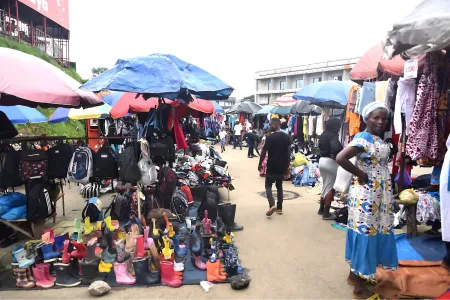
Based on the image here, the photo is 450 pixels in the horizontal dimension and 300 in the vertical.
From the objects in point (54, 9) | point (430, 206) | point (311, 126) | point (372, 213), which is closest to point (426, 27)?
point (372, 213)

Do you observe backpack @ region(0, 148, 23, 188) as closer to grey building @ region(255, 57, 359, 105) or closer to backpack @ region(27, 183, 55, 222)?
backpack @ region(27, 183, 55, 222)

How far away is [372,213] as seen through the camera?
318 centimetres

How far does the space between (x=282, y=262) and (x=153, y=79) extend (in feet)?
9.91

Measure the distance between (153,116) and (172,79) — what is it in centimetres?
123

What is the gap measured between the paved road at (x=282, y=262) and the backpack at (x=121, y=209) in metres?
1.36

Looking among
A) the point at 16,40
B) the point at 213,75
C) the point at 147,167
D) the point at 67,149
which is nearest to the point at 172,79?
the point at 213,75

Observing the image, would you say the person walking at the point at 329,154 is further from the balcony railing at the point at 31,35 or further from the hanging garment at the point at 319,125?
the balcony railing at the point at 31,35

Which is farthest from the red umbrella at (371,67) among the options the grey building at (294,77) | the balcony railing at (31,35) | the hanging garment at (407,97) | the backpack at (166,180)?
the grey building at (294,77)

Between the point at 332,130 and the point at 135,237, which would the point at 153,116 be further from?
the point at 332,130

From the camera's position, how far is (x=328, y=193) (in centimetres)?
614

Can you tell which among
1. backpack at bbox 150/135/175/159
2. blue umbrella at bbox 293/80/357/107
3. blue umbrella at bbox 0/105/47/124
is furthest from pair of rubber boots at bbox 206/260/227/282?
blue umbrella at bbox 0/105/47/124

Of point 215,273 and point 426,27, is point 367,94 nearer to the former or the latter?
point 426,27

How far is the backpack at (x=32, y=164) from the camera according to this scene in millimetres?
4816

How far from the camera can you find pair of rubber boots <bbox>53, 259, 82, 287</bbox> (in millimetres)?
3768
